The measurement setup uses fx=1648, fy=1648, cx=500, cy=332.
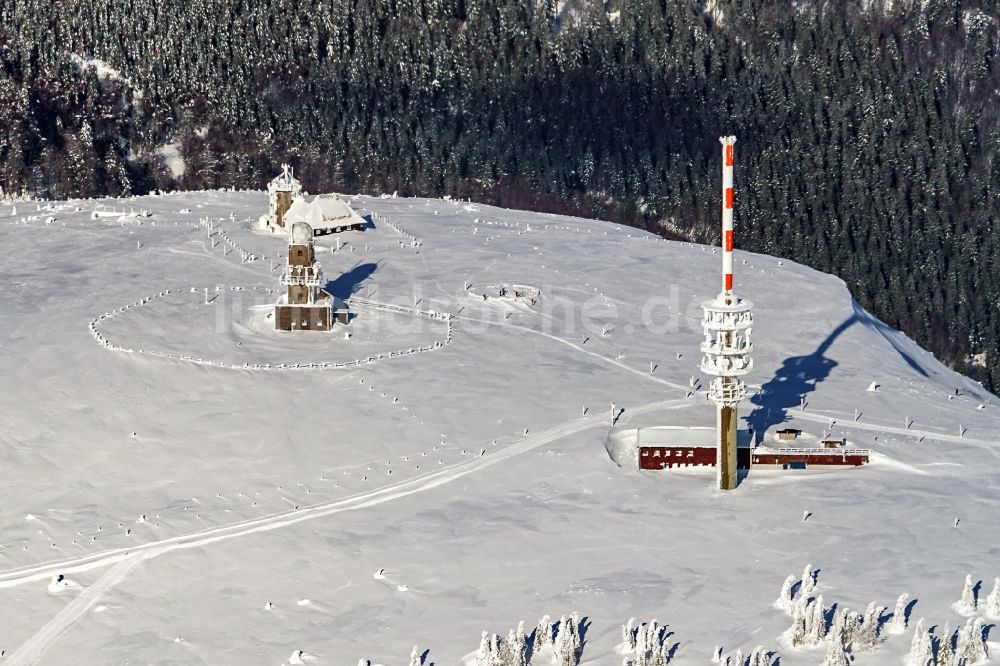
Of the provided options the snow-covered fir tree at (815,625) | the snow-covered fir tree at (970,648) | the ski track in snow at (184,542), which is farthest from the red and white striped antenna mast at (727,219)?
the snow-covered fir tree at (970,648)

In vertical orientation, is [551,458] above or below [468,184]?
below

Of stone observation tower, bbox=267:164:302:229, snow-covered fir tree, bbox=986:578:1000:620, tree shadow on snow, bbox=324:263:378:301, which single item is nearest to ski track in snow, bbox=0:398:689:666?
tree shadow on snow, bbox=324:263:378:301

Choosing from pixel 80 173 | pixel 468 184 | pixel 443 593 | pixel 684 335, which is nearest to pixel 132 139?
pixel 80 173

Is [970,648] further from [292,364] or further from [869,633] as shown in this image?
[292,364]

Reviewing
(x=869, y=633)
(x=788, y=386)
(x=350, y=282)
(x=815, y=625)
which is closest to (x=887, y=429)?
(x=788, y=386)

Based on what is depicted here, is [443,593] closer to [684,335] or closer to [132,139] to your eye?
[684,335]

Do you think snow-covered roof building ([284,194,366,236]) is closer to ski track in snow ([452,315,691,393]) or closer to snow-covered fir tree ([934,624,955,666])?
ski track in snow ([452,315,691,393])

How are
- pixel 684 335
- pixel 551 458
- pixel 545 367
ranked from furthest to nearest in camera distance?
pixel 684 335, pixel 545 367, pixel 551 458
